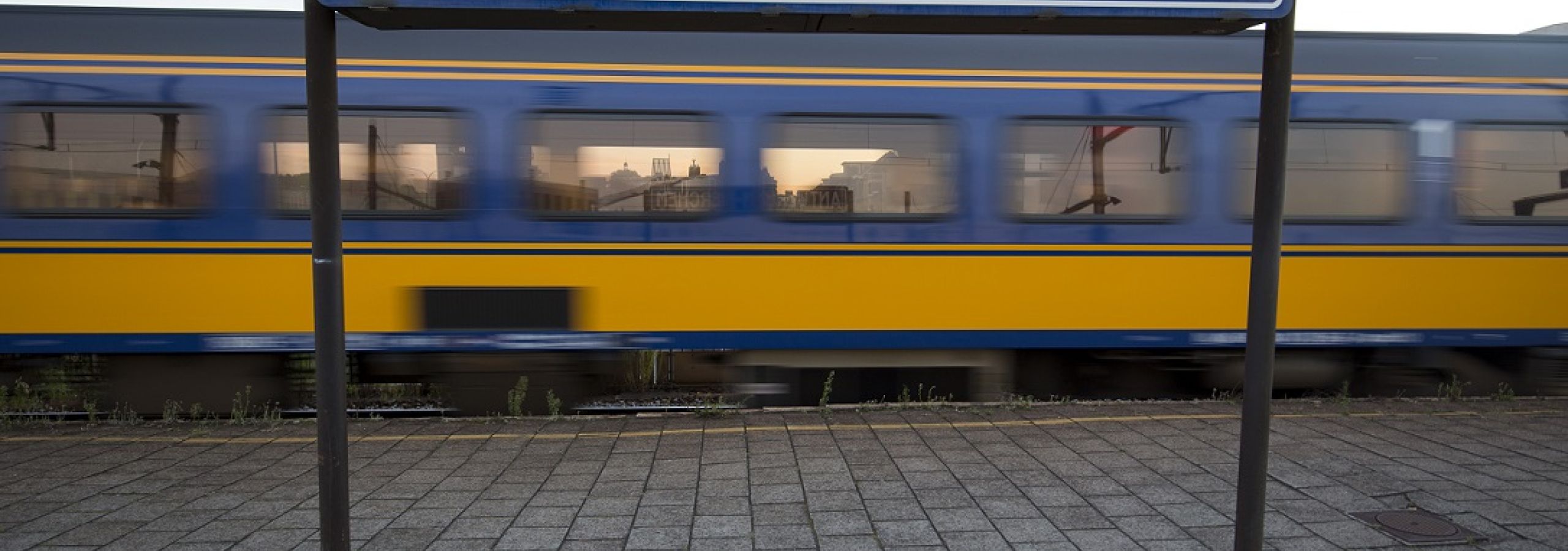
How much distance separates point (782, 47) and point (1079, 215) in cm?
242

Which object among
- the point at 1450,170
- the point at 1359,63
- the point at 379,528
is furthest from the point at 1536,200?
the point at 379,528

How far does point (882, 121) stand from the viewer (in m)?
5.90

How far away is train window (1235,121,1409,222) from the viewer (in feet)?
20.3

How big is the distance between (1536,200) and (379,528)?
8.07 metres

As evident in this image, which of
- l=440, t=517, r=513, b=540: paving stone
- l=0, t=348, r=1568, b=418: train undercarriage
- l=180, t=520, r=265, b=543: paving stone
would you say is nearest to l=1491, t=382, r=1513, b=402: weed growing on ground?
l=0, t=348, r=1568, b=418: train undercarriage

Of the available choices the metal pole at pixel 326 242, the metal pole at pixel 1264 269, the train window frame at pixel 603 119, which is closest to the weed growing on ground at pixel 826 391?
the train window frame at pixel 603 119

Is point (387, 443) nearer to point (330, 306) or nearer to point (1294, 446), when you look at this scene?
point (330, 306)

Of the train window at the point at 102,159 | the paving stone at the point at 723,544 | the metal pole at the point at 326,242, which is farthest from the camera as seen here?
the train window at the point at 102,159

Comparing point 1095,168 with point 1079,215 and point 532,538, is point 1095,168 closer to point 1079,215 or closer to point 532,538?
point 1079,215

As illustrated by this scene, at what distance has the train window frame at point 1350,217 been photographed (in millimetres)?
6094

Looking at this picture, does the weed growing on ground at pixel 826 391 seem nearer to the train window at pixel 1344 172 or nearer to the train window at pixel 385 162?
the train window at pixel 385 162

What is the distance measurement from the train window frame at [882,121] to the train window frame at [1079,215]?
308mm

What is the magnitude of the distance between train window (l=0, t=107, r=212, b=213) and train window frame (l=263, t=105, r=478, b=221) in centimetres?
40

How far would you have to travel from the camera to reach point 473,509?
414 cm
